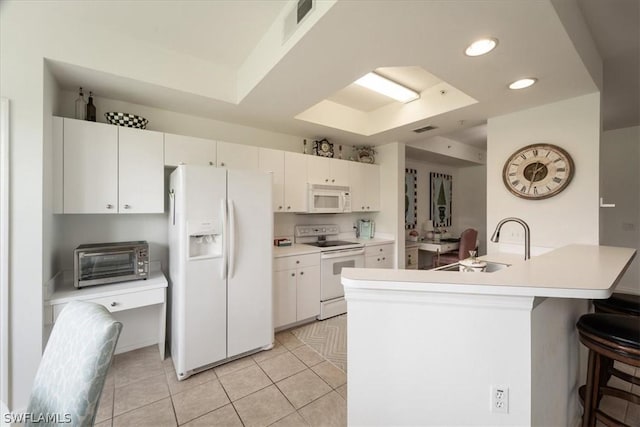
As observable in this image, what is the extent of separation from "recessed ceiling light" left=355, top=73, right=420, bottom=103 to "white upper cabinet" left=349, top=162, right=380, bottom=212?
1.14 m

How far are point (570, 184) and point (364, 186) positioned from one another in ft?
7.47

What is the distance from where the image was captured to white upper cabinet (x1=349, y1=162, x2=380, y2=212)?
3877 mm

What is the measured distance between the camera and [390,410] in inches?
48.7

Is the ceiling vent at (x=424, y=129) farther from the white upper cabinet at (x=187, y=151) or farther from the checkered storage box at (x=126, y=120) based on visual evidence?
the checkered storage box at (x=126, y=120)

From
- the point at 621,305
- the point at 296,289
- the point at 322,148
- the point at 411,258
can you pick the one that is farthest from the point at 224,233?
the point at 411,258

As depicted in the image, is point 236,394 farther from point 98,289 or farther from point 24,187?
point 24,187

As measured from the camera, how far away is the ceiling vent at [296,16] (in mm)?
1503

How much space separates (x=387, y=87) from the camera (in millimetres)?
2762

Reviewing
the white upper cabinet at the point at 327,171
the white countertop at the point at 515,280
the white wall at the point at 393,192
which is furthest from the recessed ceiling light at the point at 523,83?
the white upper cabinet at the point at 327,171

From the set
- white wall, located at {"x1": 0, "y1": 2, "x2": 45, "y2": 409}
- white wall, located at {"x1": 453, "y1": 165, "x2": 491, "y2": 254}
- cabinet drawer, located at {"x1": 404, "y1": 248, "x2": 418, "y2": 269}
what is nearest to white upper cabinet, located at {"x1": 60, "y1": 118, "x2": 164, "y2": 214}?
white wall, located at {"x1": 0, "y1": 2, "x2": 45, "y2": 409}

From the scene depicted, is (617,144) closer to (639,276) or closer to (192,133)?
(639,276)

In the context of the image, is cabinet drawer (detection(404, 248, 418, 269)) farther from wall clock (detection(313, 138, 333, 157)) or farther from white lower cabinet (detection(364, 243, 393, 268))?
wall clock (detection(313, 138, 333, 157))

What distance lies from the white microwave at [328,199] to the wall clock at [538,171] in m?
1.86

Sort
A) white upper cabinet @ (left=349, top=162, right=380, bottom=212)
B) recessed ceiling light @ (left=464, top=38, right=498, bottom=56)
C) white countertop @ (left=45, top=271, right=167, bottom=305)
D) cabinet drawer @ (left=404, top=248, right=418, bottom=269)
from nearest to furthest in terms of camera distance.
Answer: recessed ceiling light @ (left=464, top=38, right=498, bottom=56)
white countertop @ (left=45, top=271, right=167, bottom=305)
white upper cabinet @ (left=349, top=162, right=380, bottom=212)
cabinet drawer @ (left=404, top=248, right=418, bottom=269)
